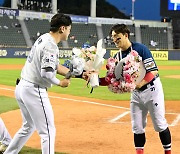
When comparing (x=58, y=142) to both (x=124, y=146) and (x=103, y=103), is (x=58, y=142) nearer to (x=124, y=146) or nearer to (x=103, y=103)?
(x=124, y=146)

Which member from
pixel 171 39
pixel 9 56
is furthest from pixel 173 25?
pixel 9 56

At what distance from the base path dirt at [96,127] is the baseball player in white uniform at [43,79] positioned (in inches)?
75.0

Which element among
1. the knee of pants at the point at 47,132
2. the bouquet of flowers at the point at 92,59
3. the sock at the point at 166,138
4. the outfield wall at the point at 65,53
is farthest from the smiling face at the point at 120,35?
the outfield wall at the point at 65,53

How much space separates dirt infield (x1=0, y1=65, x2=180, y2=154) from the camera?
7723 mm

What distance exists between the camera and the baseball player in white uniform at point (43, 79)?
5305 mm

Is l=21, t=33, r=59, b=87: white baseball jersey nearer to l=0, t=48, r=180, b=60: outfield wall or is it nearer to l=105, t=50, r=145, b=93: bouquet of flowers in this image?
l=105, t=50, r=145, b=93: bouquet of flowers

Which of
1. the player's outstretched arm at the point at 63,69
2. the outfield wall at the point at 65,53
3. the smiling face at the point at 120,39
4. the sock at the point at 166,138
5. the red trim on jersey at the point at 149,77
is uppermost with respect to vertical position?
the smiling face at the point at 120,39

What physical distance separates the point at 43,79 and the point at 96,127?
4.31 m

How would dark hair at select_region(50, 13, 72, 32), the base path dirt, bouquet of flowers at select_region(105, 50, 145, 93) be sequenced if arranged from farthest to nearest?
the base path dirt, bouquet of flowers at select_region(105, 50, 145, 93), dark hair at select_region(50, 13, 72, 32)

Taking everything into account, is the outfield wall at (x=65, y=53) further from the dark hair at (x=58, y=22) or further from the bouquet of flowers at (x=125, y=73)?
the dark hair at (x=58, y=22)

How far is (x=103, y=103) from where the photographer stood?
13.8 meters

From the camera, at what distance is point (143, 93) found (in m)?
6.28

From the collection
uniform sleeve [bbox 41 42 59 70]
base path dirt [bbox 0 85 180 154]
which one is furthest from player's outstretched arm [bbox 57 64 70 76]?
base path dirt [bbox 0 85 180 154]

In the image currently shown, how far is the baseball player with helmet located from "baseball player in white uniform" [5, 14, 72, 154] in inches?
33.6
